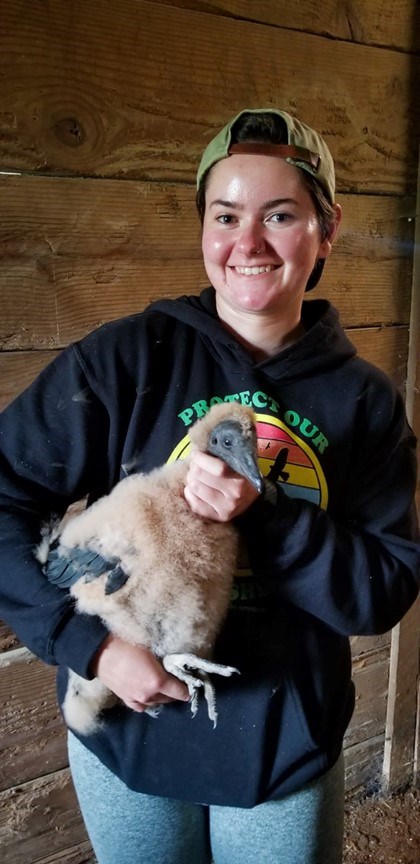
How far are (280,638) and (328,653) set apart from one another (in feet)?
0.35

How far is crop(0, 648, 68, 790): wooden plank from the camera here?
1470 mm

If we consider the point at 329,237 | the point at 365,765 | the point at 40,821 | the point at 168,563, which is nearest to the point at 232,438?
the point at 168,563

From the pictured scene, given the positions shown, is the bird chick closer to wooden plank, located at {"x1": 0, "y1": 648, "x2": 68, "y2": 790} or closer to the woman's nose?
the woman's nose

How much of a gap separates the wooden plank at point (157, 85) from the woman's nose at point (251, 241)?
0.45 m

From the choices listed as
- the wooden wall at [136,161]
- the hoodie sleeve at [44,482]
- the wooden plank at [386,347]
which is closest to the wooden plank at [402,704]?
the wooden plank at [386,347]

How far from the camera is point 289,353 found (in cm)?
105

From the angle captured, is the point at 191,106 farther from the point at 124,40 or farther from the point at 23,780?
the point at 23,780

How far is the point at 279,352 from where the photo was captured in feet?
3.48

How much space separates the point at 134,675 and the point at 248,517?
0.27m

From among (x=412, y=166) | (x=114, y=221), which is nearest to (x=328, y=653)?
(x=114, y=221)

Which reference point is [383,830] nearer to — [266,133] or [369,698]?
[369,698]

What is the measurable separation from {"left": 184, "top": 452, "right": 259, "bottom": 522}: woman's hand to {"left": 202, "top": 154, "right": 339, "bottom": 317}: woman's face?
289 mm

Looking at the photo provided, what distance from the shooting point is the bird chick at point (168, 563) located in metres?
0.88

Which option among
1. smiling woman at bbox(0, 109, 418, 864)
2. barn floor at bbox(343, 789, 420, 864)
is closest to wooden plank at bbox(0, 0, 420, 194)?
smiling woman at bbox(0, 109, 418, 864)
